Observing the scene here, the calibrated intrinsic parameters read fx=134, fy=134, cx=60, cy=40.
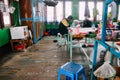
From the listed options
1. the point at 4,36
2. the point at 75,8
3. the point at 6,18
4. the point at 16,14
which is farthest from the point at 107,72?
the point at 75,8

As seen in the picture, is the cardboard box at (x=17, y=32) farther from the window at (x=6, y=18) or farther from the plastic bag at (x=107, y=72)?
the plastic bag at (x=107, y=72)

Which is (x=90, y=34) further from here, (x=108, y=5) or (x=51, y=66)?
(x=108, y=5)

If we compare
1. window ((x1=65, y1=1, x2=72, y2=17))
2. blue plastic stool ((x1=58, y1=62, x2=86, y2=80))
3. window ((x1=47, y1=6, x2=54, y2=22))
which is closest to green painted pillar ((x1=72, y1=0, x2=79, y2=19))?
window ((x1=65, y1=1, x2=72, y2=17))

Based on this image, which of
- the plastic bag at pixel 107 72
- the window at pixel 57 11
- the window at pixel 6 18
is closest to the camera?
the plastic bag at pixel 107 72

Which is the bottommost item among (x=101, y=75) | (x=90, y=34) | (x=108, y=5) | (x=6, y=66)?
(x=6, y=66)

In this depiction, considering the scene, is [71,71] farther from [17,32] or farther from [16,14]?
[16,14]

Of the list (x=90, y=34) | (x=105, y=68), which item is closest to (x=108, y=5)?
(x=105, y=68)

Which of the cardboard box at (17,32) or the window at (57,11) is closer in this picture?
the cardboard box at (17,32)

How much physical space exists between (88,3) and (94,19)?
3.94ft

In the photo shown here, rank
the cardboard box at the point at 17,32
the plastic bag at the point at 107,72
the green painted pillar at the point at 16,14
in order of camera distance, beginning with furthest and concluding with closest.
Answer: the green painted pillar at the point at 16,14 → the cardboard box at the point at 17,32 → the plastic bag at the point at 107,72

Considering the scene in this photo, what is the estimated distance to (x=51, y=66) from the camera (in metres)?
3.57

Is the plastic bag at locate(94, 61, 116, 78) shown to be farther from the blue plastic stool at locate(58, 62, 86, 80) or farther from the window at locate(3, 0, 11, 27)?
the window at locate(3, 0, 11, 27)

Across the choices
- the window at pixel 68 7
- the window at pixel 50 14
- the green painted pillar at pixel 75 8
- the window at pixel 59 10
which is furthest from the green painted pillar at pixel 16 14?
the green painted pillar at pixel 75 8

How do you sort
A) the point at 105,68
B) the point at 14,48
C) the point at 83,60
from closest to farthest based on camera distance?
the point at 105,68 → the point at 83,60 → the point at 14,48
